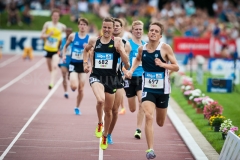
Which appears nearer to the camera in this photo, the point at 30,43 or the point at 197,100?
the point at 197,100

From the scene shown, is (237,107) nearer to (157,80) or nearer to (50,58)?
(50,58)

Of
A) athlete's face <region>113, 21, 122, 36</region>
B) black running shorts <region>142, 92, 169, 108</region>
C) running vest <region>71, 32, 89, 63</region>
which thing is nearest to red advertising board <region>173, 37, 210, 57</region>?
running vest <region>71, 32, 89, 63</region>

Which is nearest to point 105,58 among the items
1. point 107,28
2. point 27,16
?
point 107,28

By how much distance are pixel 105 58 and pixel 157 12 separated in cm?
2818

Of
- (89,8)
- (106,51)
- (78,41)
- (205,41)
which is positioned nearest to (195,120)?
(78,41)

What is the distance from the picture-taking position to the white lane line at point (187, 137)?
10.6 m

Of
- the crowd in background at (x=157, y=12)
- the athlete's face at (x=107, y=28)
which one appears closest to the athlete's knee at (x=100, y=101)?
the athlete's face at (x=107, y=28)

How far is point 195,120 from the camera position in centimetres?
1462

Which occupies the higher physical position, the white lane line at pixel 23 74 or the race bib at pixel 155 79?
the race bib at pixel 155 79

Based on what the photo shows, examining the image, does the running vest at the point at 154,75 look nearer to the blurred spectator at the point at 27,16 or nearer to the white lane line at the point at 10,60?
the white lane line at the point at 10,60

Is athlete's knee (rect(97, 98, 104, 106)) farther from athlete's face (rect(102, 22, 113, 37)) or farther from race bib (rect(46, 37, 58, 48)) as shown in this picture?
race bib (rect(46, 37, 58, 48))

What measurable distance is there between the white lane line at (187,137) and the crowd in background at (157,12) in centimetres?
2125

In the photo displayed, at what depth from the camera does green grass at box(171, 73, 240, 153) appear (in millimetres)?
11977

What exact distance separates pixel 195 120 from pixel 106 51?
467 cm
